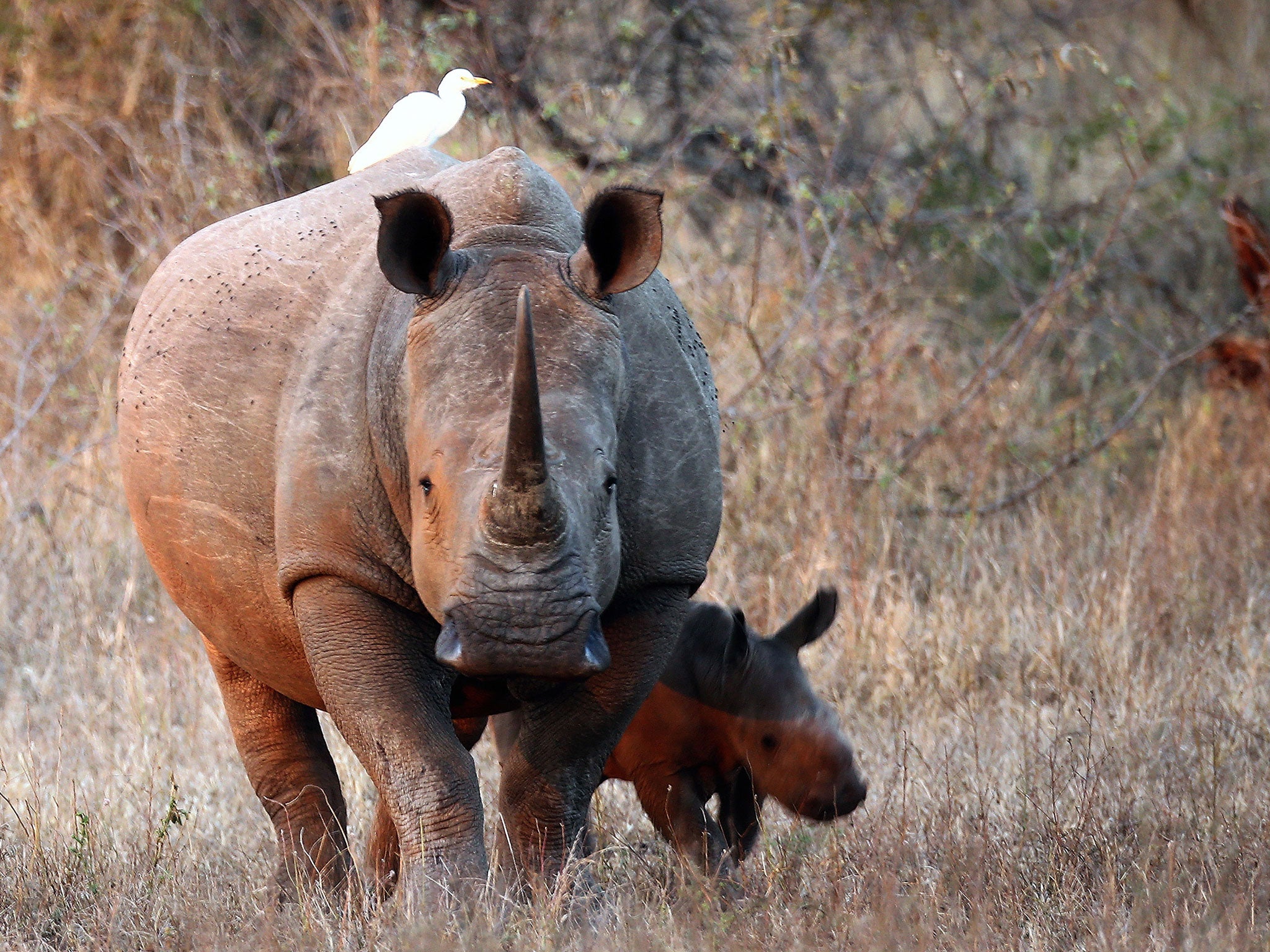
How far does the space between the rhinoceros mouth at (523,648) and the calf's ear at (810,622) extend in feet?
5.96

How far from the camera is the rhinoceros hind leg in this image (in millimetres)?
4289

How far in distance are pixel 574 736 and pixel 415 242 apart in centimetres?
117

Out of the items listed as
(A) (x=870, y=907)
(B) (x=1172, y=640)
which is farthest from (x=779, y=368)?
(A) (x=870, y=907)

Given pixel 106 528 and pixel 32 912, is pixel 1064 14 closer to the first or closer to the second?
pixel 106 528

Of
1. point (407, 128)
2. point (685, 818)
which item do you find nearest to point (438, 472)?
point (685, 818)

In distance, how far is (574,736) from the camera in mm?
3730

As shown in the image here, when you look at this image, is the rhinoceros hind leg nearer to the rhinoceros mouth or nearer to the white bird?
the rhinoceros mouth

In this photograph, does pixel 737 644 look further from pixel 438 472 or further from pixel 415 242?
pixel 415 242

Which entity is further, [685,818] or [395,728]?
[685,818]

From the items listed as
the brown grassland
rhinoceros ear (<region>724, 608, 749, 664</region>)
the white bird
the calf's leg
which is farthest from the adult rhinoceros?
the white bird

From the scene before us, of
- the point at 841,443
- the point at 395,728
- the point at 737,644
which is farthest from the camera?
the point at 841,443

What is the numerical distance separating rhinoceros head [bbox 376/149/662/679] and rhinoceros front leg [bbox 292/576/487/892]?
13.0 inches

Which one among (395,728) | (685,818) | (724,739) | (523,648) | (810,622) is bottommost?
(685,818)

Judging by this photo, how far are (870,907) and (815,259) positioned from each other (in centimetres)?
543
